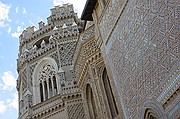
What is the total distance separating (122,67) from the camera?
7.66 meters

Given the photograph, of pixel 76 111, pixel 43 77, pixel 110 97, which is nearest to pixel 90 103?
pixel 110 97

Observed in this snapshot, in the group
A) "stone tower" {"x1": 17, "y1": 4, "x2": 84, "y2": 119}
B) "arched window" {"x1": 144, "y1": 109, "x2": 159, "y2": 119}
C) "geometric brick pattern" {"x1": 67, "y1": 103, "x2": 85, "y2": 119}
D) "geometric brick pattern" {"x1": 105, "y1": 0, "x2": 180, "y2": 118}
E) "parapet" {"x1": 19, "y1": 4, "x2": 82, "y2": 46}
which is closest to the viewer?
"geometric brick pattern" {"x1": 105, "y1": 0, "x2": 180, "y2": 118}

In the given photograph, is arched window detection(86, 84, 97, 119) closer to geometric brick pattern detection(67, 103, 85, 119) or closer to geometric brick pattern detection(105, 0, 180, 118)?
geometric brick pattern detection(67, 103, 85, 119)

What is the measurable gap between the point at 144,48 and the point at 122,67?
53.0 inches

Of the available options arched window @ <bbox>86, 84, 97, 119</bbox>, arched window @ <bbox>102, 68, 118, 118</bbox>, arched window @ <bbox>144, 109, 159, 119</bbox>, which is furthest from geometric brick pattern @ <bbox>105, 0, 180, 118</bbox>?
arched window @ <bbox>86, 84, 97, 119</bbox>

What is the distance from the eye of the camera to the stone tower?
15.2 metres

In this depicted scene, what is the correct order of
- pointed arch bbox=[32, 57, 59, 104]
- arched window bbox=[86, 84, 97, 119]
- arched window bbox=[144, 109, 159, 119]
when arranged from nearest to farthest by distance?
arched window bbox=[144, 109, 159, 119]
arched window bbox=[86, 84, 97, 119]
pointed arch bbox=[32, 57, 59, 104]

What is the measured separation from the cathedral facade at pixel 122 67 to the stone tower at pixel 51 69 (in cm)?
6

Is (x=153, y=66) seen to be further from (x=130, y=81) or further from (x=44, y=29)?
(x=44, y=29)

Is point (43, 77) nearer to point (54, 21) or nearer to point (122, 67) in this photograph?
point (54, 21)

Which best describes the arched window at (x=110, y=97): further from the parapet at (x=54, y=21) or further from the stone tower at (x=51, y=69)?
the parapet at (x=54, y=21)

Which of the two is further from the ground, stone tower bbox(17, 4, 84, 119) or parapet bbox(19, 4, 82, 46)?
parapet bbox(19, 4, 82, 46)

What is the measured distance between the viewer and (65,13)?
2084 centimetres

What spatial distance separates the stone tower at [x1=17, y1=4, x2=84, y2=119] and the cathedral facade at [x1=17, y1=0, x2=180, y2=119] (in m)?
0.06
